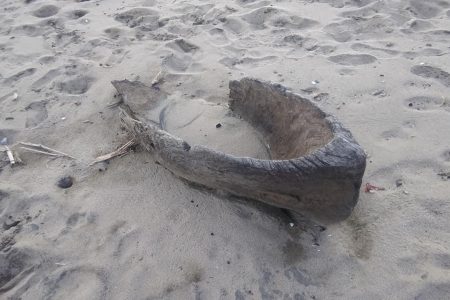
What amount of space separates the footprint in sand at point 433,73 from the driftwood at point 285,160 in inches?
56.5

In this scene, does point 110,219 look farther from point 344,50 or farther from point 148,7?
point 148,7

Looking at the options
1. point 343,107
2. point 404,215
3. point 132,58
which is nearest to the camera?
point 404,215

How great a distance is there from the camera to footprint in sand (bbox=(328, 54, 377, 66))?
3735 millimetres

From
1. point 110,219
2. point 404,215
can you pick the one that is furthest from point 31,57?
point 404,215

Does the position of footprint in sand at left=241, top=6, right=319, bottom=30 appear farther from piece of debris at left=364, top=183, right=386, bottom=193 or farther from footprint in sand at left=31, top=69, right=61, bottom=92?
piece of debris at left=364, top=183, right=386, bottom=193

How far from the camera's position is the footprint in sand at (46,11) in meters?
5.06

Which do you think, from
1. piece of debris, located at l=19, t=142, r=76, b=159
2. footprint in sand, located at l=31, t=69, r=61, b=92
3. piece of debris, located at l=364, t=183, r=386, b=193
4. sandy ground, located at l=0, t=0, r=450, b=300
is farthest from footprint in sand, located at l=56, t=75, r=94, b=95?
piece of debris, located at l=364, t=183, r=386, b=193

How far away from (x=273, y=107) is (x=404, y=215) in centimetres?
106

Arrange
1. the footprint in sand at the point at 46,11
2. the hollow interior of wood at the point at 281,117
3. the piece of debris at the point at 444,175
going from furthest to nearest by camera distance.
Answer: the footprint in sand at the point at 46,11 → the piece of debris at the point at 444,175 → the hollow interior of wood at the point at 281,117

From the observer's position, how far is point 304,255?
7.50 feet

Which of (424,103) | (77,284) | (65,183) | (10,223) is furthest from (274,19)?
(77,284)

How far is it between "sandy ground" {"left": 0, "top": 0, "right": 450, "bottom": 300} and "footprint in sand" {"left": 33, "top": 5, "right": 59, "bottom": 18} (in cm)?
19

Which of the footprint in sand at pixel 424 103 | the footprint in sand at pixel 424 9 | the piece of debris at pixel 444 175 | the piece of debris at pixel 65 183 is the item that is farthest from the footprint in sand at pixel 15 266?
the footprint in sand at pixel 424 9

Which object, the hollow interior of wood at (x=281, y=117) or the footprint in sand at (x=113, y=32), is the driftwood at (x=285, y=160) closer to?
the hollow interior of wood at (x=281, y=117)
